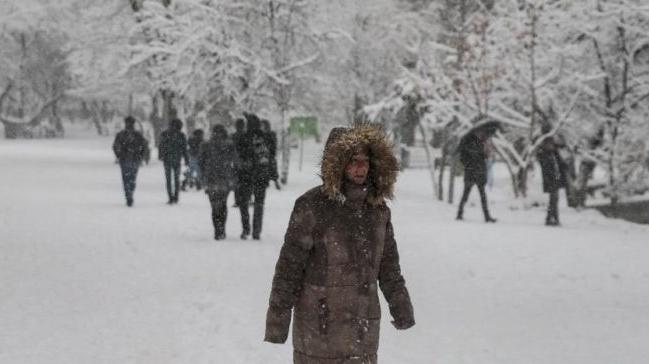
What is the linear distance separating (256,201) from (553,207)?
19.6 ft

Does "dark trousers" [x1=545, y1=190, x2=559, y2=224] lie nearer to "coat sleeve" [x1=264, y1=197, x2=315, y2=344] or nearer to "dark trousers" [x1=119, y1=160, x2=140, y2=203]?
"dark trousers" [x1=119, y1=160, x2=140, y2=203]

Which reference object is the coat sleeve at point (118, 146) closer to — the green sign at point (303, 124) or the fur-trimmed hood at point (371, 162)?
the green sign at point (303, 124)

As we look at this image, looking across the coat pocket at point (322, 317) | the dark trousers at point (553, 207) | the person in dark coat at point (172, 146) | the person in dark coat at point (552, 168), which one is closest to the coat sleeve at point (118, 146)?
the person in dark coat at point (172, 146)

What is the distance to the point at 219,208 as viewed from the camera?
41.9 ft

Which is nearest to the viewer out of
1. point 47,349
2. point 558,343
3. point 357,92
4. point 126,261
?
point 47,349

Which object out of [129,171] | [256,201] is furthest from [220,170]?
[129,171]

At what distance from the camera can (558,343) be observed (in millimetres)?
7055

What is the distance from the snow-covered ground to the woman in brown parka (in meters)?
2.72

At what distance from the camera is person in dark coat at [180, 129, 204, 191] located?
76.2 feet

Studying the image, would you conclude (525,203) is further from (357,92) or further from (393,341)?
(357,92)

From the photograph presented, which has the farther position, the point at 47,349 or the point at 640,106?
the point at 640,106

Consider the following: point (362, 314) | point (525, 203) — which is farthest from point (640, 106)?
point (362, 314)

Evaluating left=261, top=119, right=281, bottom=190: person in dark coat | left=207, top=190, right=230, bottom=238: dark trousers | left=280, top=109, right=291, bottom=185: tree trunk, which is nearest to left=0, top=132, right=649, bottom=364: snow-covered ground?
left=207, top=190, right=230, bottom=238: dark trousers

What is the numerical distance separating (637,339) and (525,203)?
12.5m
